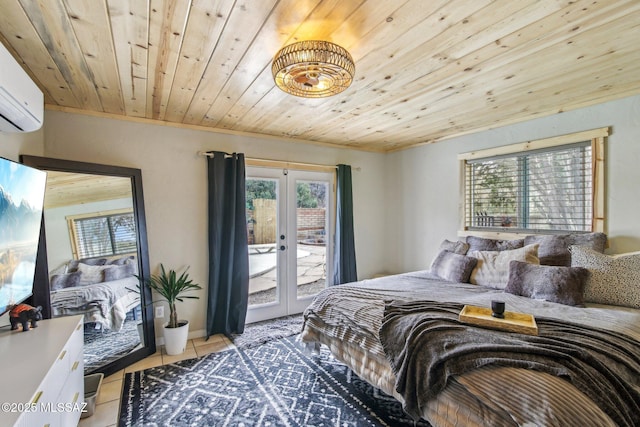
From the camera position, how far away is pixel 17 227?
64.0 inches

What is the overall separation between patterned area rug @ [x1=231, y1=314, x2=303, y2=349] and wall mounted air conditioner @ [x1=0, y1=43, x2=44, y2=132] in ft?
8.04

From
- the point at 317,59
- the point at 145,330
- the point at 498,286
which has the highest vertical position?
the point at 317,59

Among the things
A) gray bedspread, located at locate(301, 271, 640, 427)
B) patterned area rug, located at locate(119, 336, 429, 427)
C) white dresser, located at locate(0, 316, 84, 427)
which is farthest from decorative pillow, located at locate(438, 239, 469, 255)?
white dresser, located at locate(0, 316, 84, 427)

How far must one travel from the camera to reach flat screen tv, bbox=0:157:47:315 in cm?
151

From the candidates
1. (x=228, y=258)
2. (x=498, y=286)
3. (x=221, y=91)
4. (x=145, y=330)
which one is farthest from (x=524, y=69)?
(x=145, y=330)

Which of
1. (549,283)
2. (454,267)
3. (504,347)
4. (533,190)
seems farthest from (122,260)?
(533,190)

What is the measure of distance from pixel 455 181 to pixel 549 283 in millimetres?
1765

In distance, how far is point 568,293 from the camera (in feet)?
6.91

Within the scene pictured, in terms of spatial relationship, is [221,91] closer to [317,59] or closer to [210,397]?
[317,59]

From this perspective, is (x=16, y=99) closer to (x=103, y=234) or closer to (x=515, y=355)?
(x=103, y=234)

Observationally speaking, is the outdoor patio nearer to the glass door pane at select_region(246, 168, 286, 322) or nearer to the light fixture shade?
the glass door pane at select_region(246, 168, 286, 322)

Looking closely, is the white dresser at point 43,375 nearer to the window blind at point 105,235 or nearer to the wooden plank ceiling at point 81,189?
the window blind at point 105,235

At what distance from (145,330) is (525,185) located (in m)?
4.10

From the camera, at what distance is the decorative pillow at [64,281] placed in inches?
88.4
